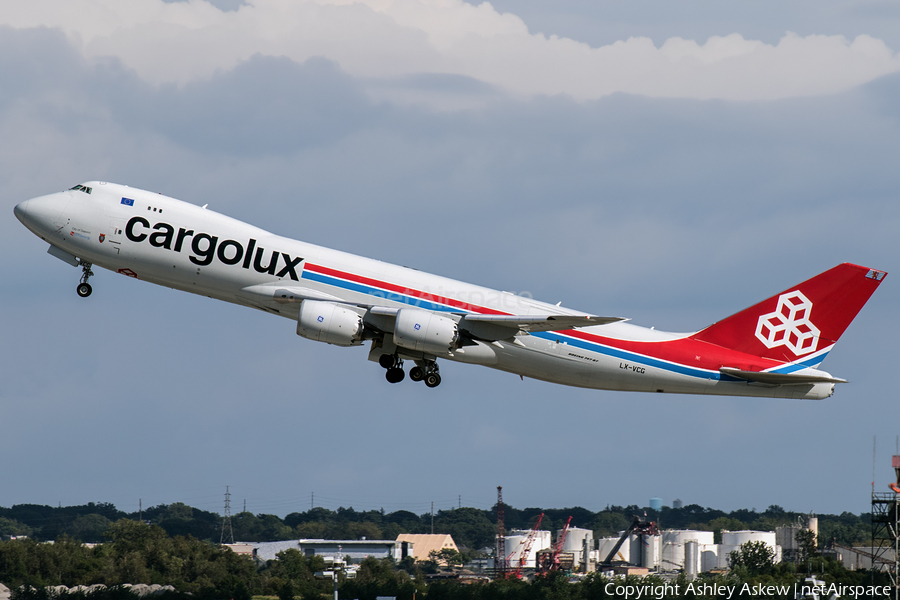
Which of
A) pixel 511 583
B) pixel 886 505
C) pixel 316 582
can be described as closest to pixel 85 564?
pixel 316 582

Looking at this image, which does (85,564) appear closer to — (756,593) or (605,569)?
(756,593)

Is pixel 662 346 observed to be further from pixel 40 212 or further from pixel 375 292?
pixel 40 212

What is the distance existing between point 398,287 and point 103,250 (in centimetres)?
1385

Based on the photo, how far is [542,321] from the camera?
4641cm

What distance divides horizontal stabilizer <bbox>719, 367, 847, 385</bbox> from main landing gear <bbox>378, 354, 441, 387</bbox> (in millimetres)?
14516

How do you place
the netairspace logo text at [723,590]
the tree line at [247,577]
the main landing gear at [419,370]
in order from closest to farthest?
the main landing gear at [419,370] → the tree line at [247,577] → the netairspace logo text at [723,590]

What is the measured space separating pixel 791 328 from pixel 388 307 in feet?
70.2

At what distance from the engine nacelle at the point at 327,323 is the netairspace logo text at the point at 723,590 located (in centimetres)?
4002

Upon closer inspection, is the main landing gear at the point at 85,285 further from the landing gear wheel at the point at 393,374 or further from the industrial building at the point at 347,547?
the industrial building at the point at 347,547

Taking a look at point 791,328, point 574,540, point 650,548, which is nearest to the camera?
point 791,328

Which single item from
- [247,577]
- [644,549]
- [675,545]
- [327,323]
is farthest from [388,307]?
[675,545]

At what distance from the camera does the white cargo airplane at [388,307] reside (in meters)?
47.6

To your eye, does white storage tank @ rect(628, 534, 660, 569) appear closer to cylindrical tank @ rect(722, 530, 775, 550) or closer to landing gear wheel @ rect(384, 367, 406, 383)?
cylindrical tank @ rect(722, 530, 775, 550)

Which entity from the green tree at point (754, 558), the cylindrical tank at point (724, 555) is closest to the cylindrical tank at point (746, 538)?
the cylindrical tank at point (724, 555)
